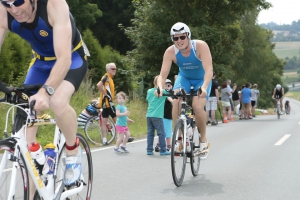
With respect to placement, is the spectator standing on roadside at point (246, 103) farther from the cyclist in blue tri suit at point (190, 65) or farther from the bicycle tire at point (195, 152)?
the cyclist in blue tri suit at point (190, 65)

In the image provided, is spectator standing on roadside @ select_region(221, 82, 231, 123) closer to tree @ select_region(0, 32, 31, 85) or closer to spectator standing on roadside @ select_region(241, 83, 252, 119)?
spectator standing on roadside @ select_region(241, 83, 252, 119)

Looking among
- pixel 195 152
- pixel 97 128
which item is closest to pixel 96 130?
pixel 97 128

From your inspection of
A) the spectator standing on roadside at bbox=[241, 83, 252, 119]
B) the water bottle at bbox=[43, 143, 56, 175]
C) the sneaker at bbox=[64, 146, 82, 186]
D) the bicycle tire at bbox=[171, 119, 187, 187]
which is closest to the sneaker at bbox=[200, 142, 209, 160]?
the bicycle tire at bbox=[171, 119, 187, 187]

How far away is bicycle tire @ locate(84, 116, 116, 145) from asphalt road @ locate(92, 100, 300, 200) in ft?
3.13

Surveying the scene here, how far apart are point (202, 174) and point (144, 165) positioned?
1299 mm

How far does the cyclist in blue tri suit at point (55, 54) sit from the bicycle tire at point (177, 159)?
2659mm

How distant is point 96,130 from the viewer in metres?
14.2

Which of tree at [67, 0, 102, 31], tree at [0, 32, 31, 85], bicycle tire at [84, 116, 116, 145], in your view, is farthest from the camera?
tree at [67, 0, 102, 31]

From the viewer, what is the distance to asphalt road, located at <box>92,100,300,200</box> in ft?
23.5

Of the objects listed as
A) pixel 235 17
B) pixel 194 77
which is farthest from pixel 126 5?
pixel 194 77

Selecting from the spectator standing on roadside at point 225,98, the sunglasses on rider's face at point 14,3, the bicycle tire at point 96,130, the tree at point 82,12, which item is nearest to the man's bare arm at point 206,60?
the sunglasses on rider's face at point 14,3

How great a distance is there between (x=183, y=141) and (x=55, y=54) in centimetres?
364

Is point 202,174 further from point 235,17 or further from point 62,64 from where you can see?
point 235,17

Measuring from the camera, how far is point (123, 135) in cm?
1170
